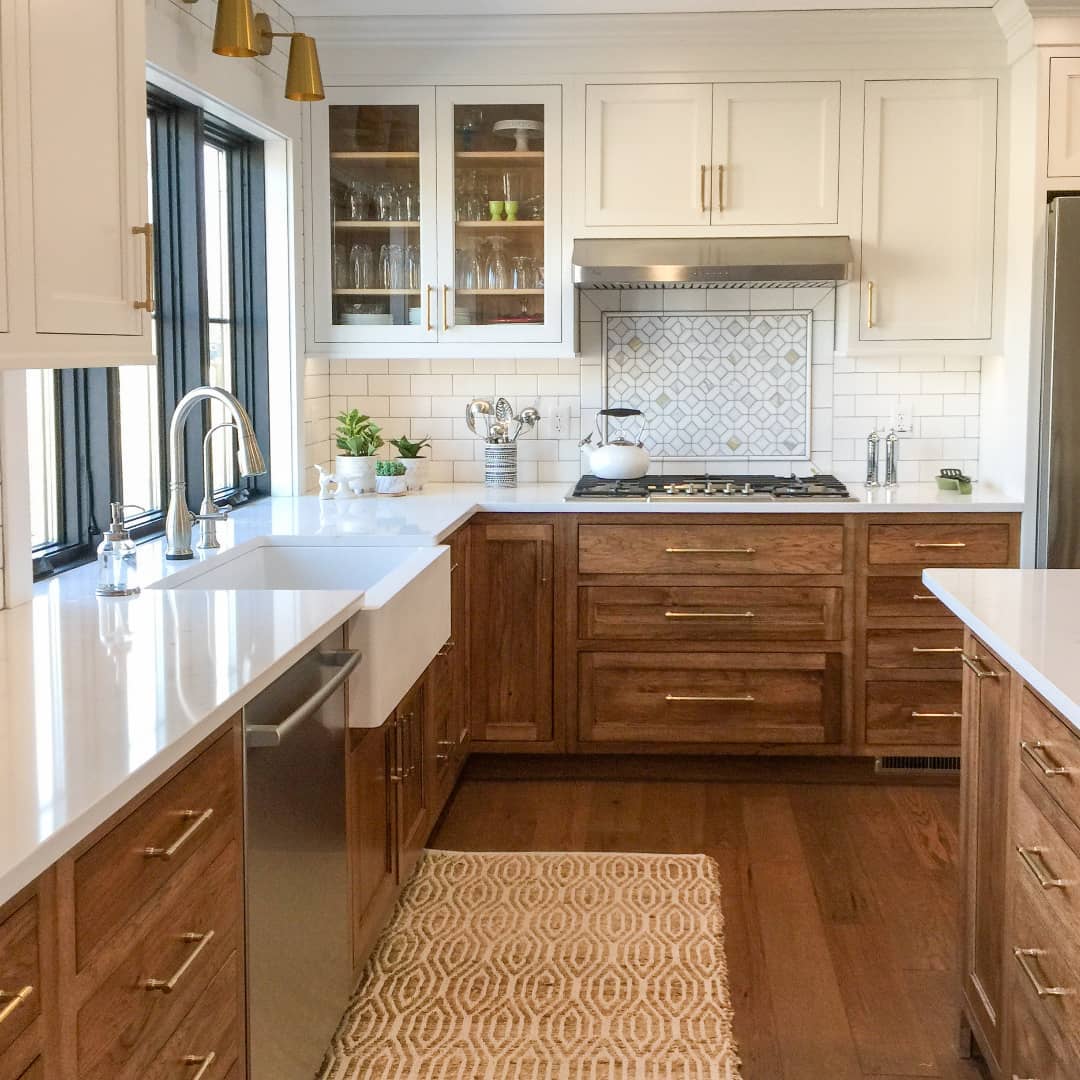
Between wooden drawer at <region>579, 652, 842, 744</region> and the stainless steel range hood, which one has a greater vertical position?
the stainless steel range hood

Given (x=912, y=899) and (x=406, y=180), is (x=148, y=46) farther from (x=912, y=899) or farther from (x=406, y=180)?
(x=912, y=899)

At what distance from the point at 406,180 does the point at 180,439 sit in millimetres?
1814

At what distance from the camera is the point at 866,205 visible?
454cm

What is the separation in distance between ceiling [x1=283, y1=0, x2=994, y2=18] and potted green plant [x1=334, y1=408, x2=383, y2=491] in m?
1.25

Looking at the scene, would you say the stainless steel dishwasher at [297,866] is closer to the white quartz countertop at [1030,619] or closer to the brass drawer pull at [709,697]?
the white quartz countertop at [1030,619]

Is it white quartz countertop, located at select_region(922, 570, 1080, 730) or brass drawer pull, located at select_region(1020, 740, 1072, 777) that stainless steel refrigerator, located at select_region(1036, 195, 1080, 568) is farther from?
brass drawer pull, located at select_region(1020, 740, 1072, 777)

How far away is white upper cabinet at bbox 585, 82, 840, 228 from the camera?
4.53 metres

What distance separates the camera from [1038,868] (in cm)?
209

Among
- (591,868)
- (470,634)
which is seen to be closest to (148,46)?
(470,634)

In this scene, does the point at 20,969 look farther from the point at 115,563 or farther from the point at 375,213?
the point at 375,213

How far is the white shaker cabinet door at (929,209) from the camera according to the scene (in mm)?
4500

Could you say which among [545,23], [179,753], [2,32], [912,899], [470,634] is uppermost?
[545,23]

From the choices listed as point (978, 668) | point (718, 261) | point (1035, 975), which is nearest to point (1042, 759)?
point (1035, 975)

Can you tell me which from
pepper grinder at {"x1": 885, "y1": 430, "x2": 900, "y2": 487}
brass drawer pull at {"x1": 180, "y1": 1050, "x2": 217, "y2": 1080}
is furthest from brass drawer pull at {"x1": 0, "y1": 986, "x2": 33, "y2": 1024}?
pepper grinder at {"x1": 885, "y1": 430, "x2": 900, "y2": 487}
